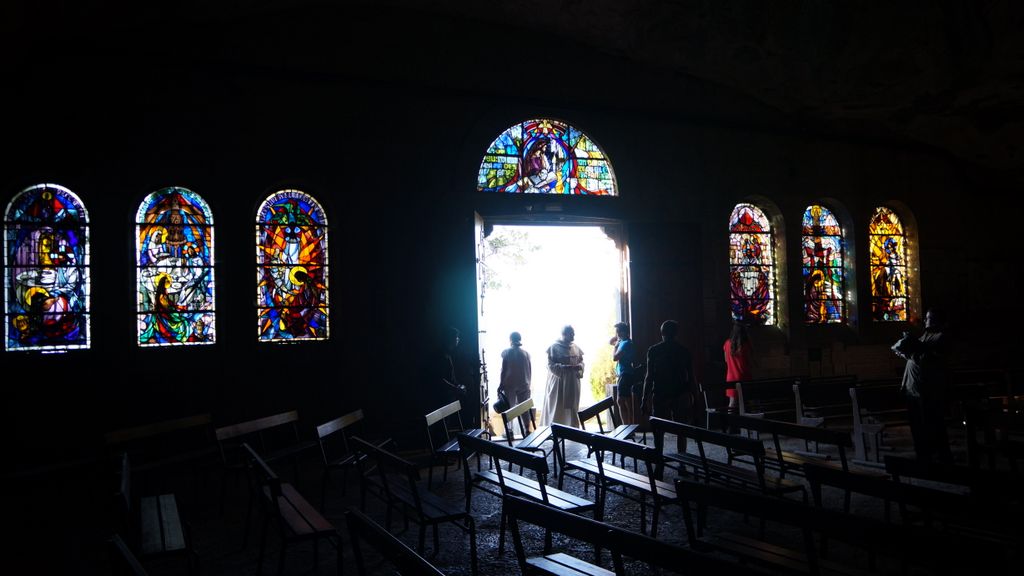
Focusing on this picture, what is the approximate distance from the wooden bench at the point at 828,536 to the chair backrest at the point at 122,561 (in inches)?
104

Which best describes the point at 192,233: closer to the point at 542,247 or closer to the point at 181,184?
the point at 181,184

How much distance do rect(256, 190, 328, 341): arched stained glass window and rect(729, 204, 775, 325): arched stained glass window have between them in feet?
21.3

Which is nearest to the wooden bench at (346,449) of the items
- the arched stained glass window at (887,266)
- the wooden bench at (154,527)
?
the wooden bench at (154,527)

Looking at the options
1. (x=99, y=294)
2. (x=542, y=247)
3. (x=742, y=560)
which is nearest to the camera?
(x=742, y=560)

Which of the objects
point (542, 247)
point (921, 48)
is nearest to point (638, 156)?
point (921, 48)

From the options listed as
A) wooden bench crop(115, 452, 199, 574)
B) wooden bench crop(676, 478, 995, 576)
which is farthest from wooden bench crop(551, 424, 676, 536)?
wooden bench crop(115, 452, 199, 574)

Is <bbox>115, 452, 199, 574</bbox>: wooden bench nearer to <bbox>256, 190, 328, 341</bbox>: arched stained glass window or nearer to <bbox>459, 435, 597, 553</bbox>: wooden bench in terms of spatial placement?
<bbox>459, 435, 597, 553</bbox>: wooden bench

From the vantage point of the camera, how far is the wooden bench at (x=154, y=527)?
3.86 meters

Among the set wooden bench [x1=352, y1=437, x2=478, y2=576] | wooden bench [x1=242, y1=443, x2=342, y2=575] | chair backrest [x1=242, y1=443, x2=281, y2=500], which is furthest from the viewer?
wooden bench [x1=352, y1=437, x2=478, y2=576]

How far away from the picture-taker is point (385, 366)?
375 inches

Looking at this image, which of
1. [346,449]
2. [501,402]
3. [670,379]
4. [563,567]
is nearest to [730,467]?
[670,379]

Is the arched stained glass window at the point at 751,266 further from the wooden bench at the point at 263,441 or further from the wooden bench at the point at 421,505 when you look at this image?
the wooden bench at the point at 421,505

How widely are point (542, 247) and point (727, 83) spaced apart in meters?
7.47

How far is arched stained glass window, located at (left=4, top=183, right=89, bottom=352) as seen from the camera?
26.8 feet
